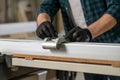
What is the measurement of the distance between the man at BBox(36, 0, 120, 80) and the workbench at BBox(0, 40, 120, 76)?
72 millimetres

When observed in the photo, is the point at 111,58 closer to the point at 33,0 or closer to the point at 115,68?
the point at 115,68

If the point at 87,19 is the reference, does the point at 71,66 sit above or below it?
below

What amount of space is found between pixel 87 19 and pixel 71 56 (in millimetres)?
365

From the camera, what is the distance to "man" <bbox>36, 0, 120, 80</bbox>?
87cm

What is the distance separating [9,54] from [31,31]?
5.86 ft

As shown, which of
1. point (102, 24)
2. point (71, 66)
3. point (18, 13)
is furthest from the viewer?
point (18, 13)

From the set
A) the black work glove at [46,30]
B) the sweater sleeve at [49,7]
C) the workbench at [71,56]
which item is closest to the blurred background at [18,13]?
the sweater sleeve at [49,7]

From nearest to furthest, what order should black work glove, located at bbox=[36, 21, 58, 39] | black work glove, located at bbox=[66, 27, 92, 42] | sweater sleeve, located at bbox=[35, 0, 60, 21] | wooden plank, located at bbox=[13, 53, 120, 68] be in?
wooden plank, located at bbox=[13, 53, 120, 68] < black work glove, located at bbox=[66, 27, 92, 42] < black work glove, located at bbox=[36, 21, 58, 39] < sweater sleeve, located at bbox=[35, 0, 60, 21]

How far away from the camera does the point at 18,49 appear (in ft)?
2.81

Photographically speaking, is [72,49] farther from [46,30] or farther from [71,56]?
[46,30]

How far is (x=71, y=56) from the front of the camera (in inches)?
29.6

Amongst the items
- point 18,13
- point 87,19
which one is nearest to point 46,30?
point 87,19

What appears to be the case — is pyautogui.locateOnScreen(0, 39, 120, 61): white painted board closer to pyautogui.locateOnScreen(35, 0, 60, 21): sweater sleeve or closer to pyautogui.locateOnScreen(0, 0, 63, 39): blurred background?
pyautogui.locateOnScreen(35, 0, 60, 21): sweater sleeve

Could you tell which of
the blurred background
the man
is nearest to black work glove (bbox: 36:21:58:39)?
the man
